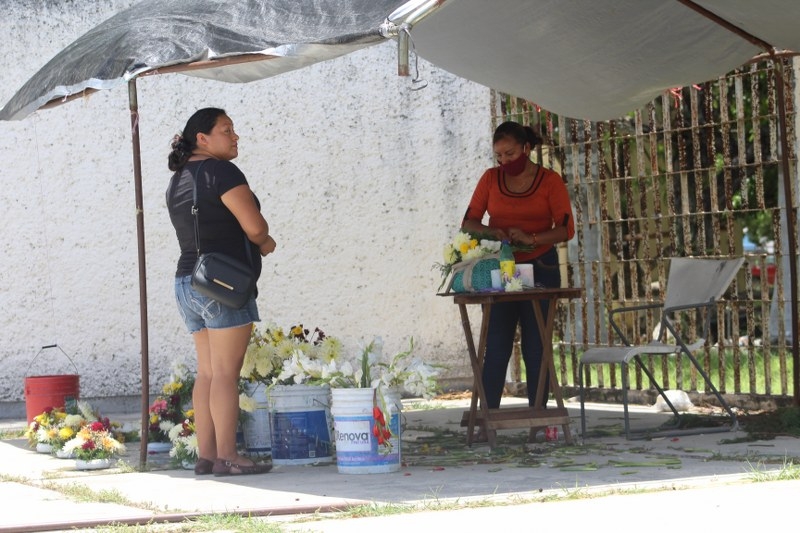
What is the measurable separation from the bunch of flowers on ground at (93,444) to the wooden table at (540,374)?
1.98m

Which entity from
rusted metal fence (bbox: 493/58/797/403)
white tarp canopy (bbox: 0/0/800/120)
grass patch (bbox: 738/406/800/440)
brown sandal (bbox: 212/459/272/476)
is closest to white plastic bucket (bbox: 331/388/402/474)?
brown sandal (bbox: 212/459/272/476)

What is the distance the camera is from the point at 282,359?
22.4 feet

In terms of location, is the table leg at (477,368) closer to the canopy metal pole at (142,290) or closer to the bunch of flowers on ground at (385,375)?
the bunch of flowers on ground at (385,375)

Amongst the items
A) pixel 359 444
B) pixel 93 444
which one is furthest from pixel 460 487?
pixel 93 444

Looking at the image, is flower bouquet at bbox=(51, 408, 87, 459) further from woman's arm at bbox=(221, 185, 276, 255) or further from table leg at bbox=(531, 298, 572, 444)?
table leg at bbox=(531, 298, 572, 444)

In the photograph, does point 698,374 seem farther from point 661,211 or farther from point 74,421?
point 74,421

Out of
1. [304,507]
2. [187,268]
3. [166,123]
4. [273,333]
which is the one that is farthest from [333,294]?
[304,507]

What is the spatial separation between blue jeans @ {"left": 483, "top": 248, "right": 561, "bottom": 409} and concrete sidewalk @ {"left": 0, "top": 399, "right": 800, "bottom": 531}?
1.25 feet

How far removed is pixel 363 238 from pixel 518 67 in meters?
2.76

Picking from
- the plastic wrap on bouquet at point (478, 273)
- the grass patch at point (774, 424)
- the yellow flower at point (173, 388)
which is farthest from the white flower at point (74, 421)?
the grass patch at point (774, 424)

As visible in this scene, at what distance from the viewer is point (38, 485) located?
6.40m

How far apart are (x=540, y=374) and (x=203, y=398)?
1.97 m

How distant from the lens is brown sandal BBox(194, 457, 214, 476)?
648 centimetres

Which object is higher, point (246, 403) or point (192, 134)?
point (192, 134)
